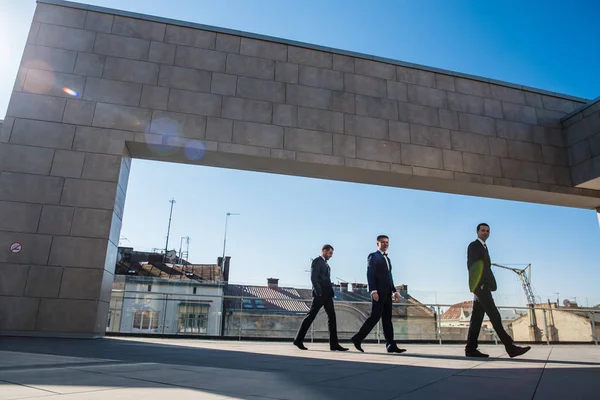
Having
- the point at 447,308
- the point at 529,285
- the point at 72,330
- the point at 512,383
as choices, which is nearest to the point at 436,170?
the point at 447,308

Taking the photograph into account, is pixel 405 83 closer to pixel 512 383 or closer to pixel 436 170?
pixel 436 170

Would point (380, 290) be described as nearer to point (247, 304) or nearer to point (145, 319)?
point (247, 304)

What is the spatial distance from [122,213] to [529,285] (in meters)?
89.9

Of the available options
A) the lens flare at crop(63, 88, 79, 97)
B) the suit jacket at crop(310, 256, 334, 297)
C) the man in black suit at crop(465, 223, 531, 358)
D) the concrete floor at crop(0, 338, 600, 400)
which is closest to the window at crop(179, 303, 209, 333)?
the suit jacket at crop(310, 256, 334, 297)

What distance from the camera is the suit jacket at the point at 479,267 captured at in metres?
5.00

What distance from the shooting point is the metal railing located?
8500 millimetres

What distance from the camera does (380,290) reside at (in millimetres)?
5742

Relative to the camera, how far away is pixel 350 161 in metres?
8.17

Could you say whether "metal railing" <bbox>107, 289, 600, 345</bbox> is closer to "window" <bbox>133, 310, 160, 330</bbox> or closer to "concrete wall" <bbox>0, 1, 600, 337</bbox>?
"window" <bbox>133, 310, 160, 330</bbox>

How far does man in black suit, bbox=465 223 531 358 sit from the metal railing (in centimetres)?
364

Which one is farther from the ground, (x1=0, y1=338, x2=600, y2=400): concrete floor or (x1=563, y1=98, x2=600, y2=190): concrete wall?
(x1=563, y1=98, x2=600, y2=190): concrete wall

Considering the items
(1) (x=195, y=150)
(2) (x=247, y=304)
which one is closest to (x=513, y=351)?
(1) (x=195, y=150)

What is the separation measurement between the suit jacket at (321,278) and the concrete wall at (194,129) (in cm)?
250

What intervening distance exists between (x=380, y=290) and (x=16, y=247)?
18.5 ft
